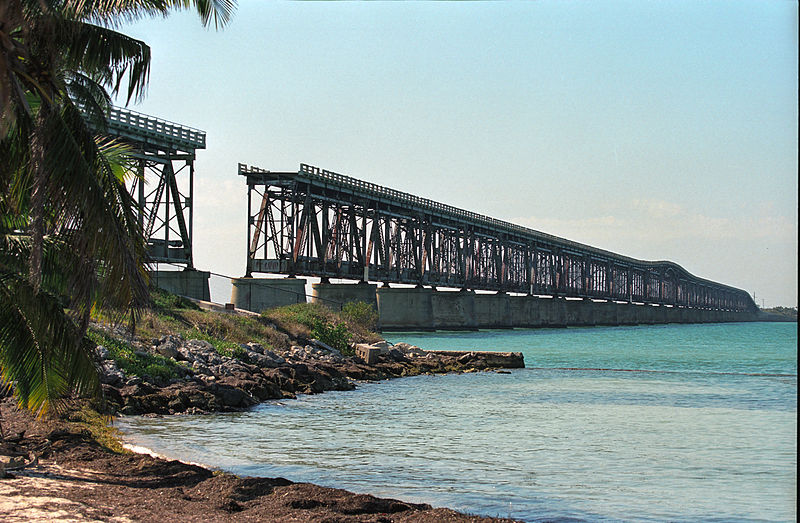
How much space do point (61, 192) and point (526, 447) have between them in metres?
11.7

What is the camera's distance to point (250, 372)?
27.1 m

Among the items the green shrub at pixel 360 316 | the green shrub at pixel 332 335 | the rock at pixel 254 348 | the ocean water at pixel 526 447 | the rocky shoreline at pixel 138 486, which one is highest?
the green shrub at pixel 360 316

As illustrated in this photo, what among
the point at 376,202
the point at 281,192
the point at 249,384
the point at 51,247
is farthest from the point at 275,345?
the point at 376,202

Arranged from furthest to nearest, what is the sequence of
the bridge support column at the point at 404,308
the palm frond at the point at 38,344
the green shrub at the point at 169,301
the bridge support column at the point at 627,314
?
the bridge support column at the point at 627,314 → the bridge support column at the point at 404,308 → the green shrub at the point at 169,301 → the palm frond at the point at 38,344

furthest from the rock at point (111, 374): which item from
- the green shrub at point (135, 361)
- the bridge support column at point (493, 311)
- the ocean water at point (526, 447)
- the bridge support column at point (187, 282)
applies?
the bridge support column at point (493, 311)

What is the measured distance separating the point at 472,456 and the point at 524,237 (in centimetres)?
11209

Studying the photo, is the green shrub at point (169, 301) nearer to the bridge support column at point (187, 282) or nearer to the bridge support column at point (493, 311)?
the bridge support column at point (187, 282)

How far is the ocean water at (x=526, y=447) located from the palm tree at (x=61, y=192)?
13.1 feet

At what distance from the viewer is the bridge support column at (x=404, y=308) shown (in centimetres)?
8969

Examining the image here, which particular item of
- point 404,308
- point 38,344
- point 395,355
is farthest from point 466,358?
point 404,308

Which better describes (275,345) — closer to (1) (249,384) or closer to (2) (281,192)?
(1) (249,384)

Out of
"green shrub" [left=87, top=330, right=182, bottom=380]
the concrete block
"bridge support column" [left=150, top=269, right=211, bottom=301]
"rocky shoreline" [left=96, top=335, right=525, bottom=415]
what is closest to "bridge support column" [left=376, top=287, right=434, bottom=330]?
"bridge support column" [left=150, top=269, right=211, bottom=301]

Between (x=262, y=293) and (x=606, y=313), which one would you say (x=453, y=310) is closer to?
(x=262, y=293)

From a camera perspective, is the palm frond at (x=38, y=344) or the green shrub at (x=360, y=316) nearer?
the palm frond at (x=38, y=344)
